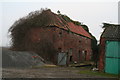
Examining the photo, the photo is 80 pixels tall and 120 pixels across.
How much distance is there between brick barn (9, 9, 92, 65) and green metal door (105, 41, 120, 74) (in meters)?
10.3

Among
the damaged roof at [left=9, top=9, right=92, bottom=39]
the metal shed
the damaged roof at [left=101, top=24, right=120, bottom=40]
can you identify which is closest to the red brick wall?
the damaged roof at [left=9, top=9, right=92, bottom=39]

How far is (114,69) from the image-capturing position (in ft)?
51.8

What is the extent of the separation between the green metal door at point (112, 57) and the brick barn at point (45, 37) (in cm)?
1033

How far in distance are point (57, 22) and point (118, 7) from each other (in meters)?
11.4

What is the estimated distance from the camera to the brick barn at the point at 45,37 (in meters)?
25.5

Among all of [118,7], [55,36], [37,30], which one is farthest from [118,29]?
[37,30]

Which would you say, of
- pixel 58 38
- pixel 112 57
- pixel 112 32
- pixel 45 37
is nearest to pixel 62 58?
pixel 58 38

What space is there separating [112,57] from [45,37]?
40.1 ft

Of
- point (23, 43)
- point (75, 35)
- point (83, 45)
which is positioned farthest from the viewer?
point (83, 45)

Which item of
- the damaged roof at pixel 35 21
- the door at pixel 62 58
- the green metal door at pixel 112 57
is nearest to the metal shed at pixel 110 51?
the green metal door at pixel 112 57

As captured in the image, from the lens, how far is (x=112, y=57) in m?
16.1

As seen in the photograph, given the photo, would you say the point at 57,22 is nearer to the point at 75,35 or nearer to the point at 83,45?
the point at 75,35

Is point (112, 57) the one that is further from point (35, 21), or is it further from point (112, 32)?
point (35, 21)

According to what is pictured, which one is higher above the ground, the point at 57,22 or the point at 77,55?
the point at 57,22
